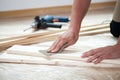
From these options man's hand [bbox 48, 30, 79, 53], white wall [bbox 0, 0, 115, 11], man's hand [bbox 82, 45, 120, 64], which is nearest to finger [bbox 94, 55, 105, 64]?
man's hand [bbox 82, 45, 120, 64]

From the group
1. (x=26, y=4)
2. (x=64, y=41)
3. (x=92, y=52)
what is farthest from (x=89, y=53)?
(x=26, y=4)

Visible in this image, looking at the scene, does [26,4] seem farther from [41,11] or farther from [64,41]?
[64,41]

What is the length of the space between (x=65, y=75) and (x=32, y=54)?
0.26 meters

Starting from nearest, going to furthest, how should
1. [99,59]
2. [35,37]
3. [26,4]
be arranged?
[99,59] → [35,37] → [26,4]

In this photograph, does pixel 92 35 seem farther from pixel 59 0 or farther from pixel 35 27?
pixel 59 0

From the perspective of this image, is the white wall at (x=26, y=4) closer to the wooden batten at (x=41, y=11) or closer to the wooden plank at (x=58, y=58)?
the wooden batten at (x=41, y=11)

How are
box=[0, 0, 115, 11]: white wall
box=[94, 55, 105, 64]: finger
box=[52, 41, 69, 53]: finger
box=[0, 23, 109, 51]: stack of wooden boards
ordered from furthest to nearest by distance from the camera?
box=[0, 0, 115, 11]: white wall → box=[0, 23, 109, 51]: stack of wooden boards → box=[52, 41, 69, 53]: finger → box=[94, 55, 105, 64]: finger

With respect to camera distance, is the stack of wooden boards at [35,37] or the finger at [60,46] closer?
the finger at [60,46]

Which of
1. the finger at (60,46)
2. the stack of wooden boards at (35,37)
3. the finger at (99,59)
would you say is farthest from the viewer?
the stack of wooden boards at (35,37)

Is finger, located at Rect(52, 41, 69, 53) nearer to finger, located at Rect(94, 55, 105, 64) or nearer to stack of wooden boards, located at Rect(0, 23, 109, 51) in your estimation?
finger, located at Rect(94, 55, 105, 64)

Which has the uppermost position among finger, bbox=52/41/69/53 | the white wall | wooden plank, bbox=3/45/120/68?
the white wall

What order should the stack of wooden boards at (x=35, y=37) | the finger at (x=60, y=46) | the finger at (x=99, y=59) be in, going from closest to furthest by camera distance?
the finger at (x=99, y=59), the finger at (x=60, y=46), the stack of wooden boards at (x=35, y=37)

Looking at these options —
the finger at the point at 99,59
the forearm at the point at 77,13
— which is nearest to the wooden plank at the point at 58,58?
the finger at the point at 99,59

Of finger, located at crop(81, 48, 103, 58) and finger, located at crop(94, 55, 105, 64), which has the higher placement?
finger, located at crop(81, 48, 103, 58)
